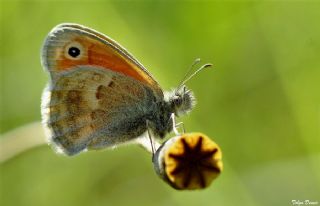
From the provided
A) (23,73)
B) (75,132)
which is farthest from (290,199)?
(23,73)

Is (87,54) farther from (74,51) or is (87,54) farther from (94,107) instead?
(94,107)

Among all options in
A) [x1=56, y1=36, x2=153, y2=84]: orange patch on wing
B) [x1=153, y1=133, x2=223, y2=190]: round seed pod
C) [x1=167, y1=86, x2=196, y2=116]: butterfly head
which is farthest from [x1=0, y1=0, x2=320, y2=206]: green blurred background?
[x1=153, y1=133, x2=223, y2=190]: round seed pod

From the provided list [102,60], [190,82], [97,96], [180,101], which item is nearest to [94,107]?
[97,96]

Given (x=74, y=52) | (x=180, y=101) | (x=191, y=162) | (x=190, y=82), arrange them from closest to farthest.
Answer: (x=191, y=162), (x=180, y=101), (x=74, y=52), (x=190, y=82)

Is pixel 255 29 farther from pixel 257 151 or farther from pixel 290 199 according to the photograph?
pixel 290 199

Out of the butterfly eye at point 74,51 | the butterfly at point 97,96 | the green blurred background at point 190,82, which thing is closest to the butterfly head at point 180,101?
the butterfly at point 97,96
